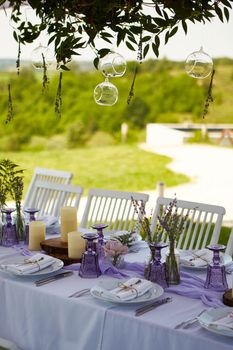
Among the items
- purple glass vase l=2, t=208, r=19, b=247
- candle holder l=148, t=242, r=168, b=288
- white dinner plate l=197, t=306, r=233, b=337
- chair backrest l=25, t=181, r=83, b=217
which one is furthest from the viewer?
chair backrest l=25, t=181, r=83, b=217

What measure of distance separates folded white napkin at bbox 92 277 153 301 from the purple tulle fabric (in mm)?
117

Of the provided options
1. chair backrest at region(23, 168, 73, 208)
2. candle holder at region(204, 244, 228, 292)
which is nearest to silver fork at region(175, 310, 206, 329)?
candle holder at region(204, 244, 228, 292)

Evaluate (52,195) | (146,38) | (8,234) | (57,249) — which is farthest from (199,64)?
(52,195)

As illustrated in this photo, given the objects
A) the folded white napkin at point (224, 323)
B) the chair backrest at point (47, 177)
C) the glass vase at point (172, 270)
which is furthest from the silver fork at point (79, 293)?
the chair backrest at point (47, 177)

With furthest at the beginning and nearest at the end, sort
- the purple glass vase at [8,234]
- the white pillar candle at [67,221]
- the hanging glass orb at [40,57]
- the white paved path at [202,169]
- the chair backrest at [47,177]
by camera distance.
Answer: the white paved path at [202,169] < the chair backrest at [47,177] < the purple glass vase at [8,234] < the white pillar candle at [67,221] < the hanging glass orb at [40,57]

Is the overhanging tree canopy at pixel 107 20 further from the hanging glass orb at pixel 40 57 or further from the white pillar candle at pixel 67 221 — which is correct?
the white pillar candle at pixel 67 221

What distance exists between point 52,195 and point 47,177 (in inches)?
13.3

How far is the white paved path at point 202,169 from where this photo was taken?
34.9 feet

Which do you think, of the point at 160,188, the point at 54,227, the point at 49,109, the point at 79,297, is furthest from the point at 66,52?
the point at 49,109

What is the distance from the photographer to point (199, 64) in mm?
2314

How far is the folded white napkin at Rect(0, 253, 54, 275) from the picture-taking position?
2381 mm

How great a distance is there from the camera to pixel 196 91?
11.6m

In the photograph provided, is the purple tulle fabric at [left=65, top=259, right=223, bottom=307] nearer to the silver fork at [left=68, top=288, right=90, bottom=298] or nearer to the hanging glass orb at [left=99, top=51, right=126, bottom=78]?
the silver fork at [left=68, top=288, right=90, bottom=298]

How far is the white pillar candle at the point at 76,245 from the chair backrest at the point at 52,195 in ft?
3.52
